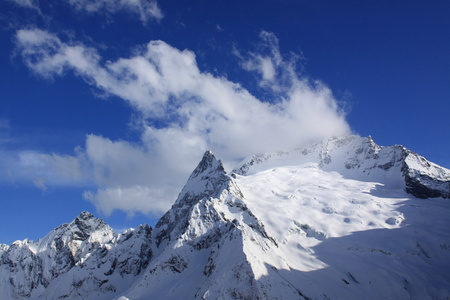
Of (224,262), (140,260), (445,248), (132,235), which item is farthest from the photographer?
(132,235)

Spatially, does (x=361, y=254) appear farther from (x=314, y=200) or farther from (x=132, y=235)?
(x=132, y=235)

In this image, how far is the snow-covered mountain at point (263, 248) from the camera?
103688mm

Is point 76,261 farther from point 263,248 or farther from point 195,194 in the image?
point 263,248

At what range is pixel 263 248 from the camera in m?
115

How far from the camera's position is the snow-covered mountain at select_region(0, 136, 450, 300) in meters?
104

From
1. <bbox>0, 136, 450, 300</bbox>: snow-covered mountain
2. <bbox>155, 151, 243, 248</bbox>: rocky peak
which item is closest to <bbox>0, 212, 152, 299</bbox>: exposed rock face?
<bbox>0, 136, 450, 300</bbox>: snow-covered mountain

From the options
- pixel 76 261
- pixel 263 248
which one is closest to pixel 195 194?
pixel 76 261

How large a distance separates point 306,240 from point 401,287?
41346 millimetres

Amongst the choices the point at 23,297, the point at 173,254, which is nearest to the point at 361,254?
the point at 173,254

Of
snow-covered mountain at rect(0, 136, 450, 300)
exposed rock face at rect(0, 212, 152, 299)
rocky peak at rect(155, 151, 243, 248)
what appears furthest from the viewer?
rocky peak at rect(155, 151, 243, 248)

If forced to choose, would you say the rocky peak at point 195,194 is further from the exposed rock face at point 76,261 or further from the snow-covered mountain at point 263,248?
the exposed rock face at point 76,261

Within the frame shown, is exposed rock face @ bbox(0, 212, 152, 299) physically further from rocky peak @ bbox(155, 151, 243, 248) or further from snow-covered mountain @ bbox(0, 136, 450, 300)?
rocky peak @ bbox(155, 151, 243, 248)

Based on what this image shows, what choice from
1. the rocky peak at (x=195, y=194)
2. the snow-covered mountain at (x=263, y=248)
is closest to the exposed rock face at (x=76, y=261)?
the snow-covered mountain at (x=263, y=248)

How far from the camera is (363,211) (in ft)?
531
